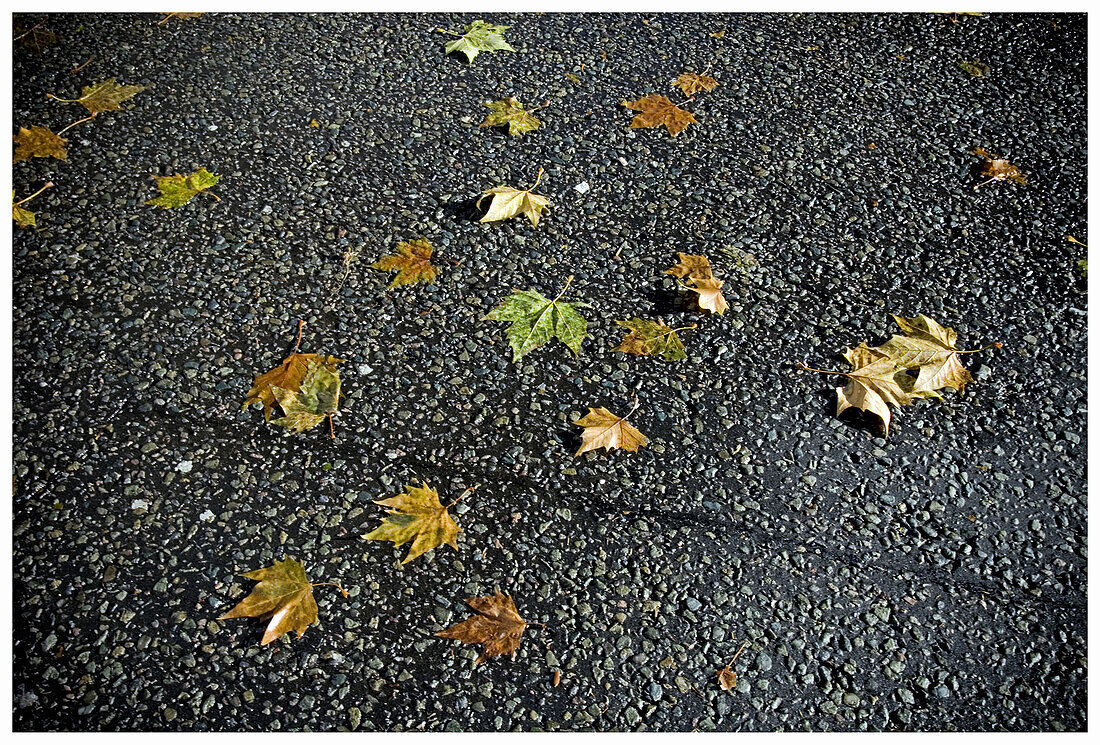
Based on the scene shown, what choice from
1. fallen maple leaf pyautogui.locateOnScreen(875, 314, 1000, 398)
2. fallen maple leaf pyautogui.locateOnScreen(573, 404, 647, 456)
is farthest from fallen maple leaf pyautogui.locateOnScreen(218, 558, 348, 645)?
fallen maple leaf pyautogui.locateOnScreen(875, 314, 1000, 398)

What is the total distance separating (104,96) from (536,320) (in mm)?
1983

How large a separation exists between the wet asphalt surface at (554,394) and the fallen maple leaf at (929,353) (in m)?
0.05

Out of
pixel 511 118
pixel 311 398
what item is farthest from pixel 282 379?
pixel 511 118

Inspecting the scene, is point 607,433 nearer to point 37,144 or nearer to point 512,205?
point 512,205

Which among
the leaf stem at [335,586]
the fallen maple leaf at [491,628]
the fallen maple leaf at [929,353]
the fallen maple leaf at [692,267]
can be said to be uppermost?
the fallen maple leaf at [692,267]

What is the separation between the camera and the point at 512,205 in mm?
2912

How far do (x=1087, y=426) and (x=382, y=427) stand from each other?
190cm

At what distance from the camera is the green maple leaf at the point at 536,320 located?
2525mm

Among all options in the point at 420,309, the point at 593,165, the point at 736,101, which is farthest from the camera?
the point at 736,101

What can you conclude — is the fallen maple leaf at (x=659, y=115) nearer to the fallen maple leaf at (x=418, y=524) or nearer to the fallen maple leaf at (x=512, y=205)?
the fallen maple leaf at (x=512, y=205)

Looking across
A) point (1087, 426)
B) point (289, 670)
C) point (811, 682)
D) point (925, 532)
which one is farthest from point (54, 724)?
point (1087, 426)

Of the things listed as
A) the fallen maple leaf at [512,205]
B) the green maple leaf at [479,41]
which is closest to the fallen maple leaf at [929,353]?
the fallen maple leaf at [512,205]
